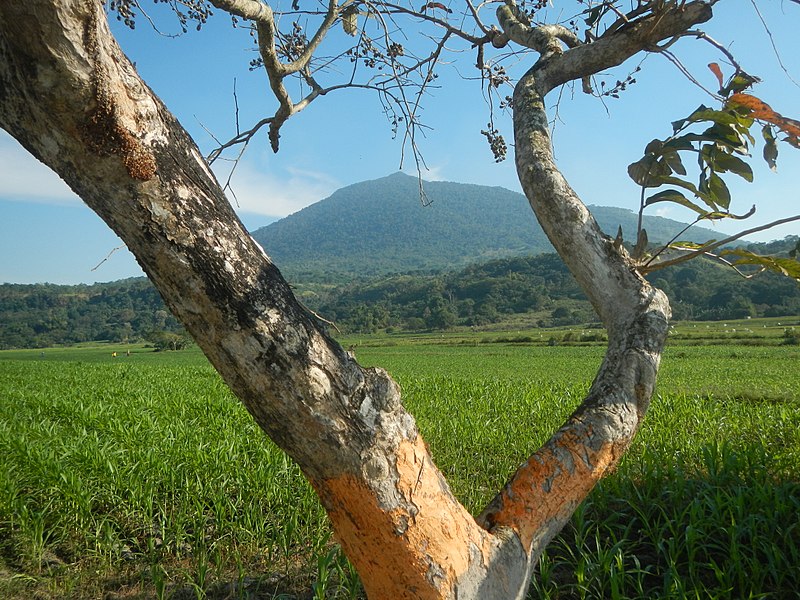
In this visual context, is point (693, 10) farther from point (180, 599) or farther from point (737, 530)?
point (180, 599)

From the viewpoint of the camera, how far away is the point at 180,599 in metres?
2.74

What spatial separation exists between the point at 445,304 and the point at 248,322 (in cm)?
8486

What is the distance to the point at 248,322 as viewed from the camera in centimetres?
114

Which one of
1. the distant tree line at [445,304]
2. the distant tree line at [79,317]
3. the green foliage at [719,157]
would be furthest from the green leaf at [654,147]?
the distant tree line at [79,317]

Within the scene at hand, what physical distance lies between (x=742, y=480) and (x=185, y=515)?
12.2ft

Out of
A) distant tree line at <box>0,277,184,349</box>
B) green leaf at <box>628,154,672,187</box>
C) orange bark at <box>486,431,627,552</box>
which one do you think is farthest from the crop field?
distant tree line at <box>0,277,184,349</box>

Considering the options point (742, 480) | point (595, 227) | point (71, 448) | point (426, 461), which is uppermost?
point (595, 227)

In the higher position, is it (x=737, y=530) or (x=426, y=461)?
(x=426, y=461)

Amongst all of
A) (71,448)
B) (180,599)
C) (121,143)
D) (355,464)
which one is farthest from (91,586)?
(121,143)

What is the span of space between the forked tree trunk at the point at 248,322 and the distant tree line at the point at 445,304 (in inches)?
2090

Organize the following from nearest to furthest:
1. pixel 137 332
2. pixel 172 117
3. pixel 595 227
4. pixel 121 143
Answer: pixel 121 143, pixel 172 117, pixel 595 227, pixel 137 332

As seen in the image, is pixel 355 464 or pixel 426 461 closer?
pixel 355 464

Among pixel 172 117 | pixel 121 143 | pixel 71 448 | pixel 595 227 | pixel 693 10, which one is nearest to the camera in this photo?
pixel 121 143

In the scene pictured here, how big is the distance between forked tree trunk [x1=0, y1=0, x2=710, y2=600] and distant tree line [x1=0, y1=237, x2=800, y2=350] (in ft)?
174
